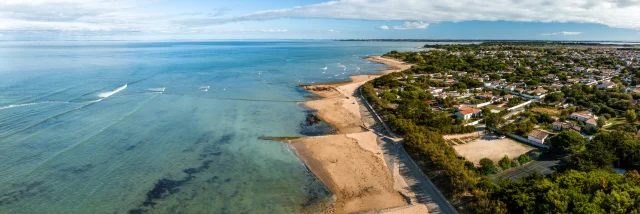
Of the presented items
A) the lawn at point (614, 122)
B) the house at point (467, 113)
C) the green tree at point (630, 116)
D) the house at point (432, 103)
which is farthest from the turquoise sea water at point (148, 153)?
the green tree at point (630, 116)

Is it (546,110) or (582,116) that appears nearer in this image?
(582,116)

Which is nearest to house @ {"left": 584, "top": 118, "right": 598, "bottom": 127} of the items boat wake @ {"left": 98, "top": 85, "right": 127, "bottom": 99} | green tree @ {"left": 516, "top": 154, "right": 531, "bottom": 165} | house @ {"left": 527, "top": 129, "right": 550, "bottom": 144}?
house @ {"left": 527, "top": 129, "right": 550, "bottom": 144}

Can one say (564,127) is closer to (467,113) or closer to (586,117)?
(586,117)

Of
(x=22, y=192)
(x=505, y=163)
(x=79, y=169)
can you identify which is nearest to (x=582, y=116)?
(x=505, y=163)

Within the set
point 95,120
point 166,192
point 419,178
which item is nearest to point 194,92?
point 95,120

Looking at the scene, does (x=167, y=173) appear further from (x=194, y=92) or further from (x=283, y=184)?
(x=194, y=92)
